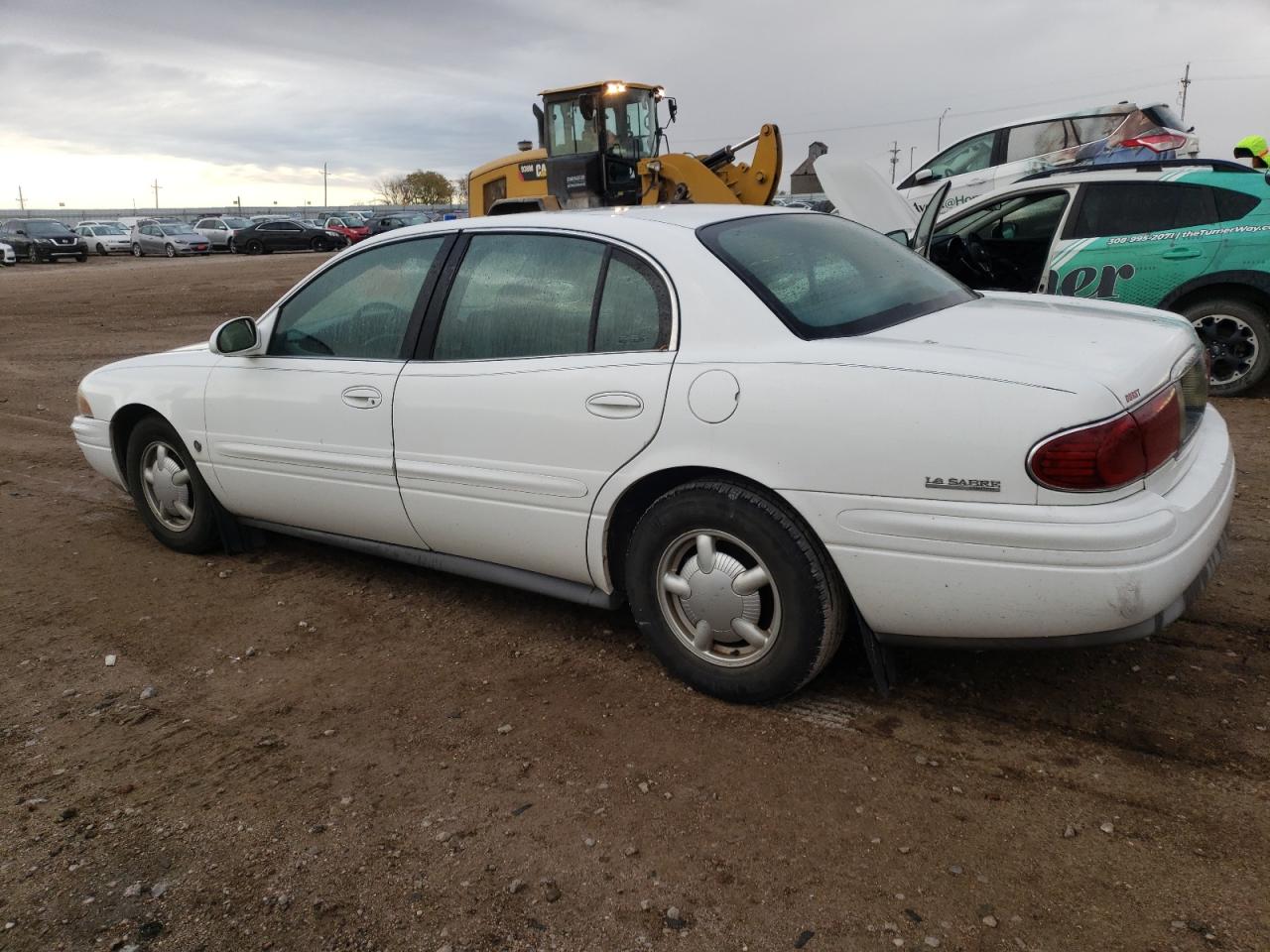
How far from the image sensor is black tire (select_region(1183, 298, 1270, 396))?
23.8ft

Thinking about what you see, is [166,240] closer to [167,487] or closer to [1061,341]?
[167,487]

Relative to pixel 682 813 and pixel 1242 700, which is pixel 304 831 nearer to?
pixel 682 813

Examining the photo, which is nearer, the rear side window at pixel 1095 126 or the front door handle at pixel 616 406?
the front door handle at pixel 616 406

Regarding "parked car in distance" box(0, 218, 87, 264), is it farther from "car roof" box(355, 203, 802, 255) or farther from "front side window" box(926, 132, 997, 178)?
"car roof" box(355, 203, 802, 255)

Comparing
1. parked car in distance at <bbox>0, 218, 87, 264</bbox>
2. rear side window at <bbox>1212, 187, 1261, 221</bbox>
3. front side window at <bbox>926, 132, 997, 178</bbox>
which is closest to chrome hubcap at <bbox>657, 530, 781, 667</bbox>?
rear side window at <bbox>1212, 187, 1261, 221</bbox>

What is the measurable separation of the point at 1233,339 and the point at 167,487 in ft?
23.5

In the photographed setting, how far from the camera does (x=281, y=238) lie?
124 ft

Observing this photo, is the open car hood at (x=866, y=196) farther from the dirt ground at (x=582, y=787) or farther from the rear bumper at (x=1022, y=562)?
the rear bumper at (x=1022, y=562)

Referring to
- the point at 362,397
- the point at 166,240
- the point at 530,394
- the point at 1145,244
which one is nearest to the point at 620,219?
the point at 530,394

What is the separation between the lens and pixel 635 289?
3359 mm

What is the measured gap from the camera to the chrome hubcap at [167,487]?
4867 mm

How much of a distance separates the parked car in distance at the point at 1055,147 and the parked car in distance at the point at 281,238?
96.1 feet

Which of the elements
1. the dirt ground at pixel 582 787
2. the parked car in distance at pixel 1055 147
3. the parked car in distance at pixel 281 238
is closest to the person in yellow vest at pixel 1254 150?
the parked car in distance at pixel 1055 147

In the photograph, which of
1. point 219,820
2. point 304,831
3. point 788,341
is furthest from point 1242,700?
point 219,820
